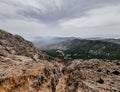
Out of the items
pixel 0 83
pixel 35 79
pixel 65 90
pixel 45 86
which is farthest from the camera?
pixel 65 90

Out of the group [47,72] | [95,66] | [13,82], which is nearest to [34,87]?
[13,82]

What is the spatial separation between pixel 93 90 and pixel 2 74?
28604mm

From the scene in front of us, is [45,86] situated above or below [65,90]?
above

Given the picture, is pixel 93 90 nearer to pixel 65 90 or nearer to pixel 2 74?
pixel 65 90

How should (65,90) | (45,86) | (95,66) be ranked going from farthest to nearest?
1. (95,66)
2. (65,90)
3. (45,86)

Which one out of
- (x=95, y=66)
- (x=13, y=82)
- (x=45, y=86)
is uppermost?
(x=13, y=82)

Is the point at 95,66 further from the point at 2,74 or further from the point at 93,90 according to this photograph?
the point at 2,74

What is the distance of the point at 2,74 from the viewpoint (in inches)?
1409

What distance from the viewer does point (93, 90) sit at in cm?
5531

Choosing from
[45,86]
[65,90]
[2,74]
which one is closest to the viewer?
[2,74]

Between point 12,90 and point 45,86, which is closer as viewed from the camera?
point 12,90

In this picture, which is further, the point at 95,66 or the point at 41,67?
the point at 95,66

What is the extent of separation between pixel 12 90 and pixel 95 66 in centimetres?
10196

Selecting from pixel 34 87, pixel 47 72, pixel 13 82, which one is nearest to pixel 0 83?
pixel 13 82
